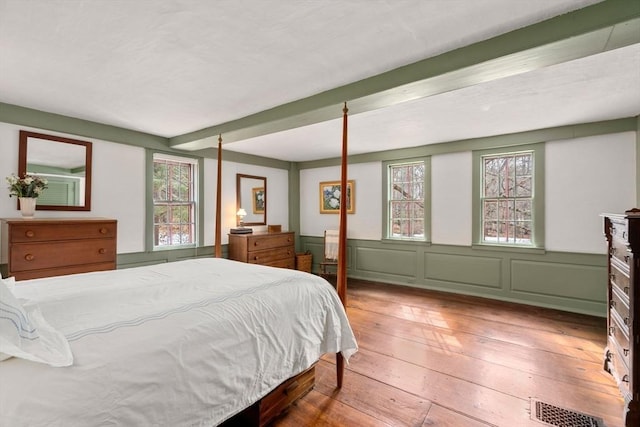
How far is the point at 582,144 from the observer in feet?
12.6

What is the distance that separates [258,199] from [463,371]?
449 cm

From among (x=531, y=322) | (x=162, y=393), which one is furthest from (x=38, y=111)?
(x=531, y=322)

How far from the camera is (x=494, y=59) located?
182cm

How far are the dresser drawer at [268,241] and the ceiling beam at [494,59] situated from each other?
262 cm

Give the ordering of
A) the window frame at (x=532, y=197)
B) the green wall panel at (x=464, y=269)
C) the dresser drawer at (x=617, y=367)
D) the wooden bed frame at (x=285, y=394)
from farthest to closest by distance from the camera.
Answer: the green wall panel at (x=464, y=269) → the window frame at (x=532, y=197) → the dresser drawer at (x=617, y=367) → the wooden bed frame at (x=285, y=394)

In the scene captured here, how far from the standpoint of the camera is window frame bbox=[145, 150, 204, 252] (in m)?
4.17

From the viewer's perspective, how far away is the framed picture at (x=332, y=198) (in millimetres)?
5984

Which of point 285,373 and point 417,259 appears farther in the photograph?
Answer: point 417,259

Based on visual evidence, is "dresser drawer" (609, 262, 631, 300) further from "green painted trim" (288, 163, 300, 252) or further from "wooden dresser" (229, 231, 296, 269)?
"green painted trim" (288, 163, 300, 252)

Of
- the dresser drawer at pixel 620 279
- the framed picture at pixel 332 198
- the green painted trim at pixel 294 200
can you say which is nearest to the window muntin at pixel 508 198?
the dresser drawer at pixel 620 279

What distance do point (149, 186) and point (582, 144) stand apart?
19.7 feet

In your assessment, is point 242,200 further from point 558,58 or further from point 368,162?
point 558,58

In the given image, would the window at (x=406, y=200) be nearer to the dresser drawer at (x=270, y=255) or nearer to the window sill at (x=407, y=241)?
the window sill at (x=407, y=241)

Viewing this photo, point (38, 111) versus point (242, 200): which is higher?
point (38, 111)
